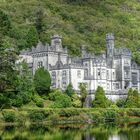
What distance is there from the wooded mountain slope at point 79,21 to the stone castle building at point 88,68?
822 inches

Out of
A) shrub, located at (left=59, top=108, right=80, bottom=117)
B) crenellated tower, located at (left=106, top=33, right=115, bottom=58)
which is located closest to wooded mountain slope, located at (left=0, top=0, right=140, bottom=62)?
crenellated tower, located at (left=106, top=33, right=115, bottom=58)

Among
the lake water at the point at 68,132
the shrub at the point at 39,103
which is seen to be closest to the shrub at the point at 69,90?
the shrub at the point at 39,103

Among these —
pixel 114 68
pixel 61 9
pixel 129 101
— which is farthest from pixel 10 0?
pixel 129 101

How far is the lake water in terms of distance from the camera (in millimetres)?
62344

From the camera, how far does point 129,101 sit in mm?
97812

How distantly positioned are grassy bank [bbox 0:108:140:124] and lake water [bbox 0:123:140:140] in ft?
12.9

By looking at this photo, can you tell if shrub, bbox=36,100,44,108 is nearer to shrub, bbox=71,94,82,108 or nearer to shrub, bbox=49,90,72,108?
shrub, bbox=49,90,72,108

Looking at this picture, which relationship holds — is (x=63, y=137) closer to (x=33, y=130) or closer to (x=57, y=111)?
(x=33, y=130)

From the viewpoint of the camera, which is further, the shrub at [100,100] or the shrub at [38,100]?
the shrub at [100,100]

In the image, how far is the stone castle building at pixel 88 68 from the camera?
10128cm

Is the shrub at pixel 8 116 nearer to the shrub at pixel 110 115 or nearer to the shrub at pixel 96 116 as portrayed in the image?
the shrub at pixel 96 116

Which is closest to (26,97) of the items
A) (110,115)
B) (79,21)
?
(110,115)

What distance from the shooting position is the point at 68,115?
281 ft

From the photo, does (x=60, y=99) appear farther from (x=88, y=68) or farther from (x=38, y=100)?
(x=88, y=68)
